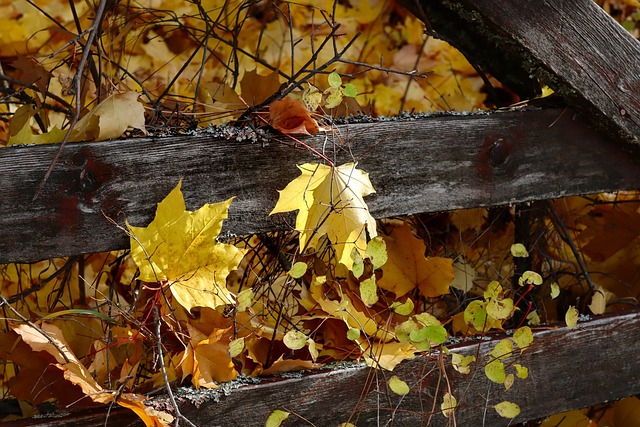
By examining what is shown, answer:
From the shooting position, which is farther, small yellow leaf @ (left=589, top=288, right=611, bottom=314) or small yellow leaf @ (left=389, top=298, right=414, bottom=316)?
small yellow leaf @ (left=589, top=288, right=611, bottom=314)

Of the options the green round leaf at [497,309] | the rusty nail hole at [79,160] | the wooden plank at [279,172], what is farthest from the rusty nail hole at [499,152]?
the rusty nail hole at [79,160]

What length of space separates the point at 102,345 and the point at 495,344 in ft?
2.04

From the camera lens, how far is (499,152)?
1149 millimetres

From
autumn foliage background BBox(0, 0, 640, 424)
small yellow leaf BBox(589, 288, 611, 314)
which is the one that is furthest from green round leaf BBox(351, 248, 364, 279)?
small yellow leaf BBox(589, 288, 611, 314)

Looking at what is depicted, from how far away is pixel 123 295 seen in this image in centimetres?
153

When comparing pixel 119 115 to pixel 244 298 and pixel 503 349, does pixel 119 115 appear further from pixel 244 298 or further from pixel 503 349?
pixel 503 349

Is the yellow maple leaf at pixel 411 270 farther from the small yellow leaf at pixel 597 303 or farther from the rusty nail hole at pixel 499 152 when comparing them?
the small yellow leaf at pixel 597 303

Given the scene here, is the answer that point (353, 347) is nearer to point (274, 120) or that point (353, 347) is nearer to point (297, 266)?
point (297, 266)

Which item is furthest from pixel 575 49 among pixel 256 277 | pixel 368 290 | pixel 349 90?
pixel 256 277

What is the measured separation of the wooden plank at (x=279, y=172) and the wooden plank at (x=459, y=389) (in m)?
0.24

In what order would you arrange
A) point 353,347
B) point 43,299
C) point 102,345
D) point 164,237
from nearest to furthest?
point 164,237
point 102,345
point 353,347
point 43,299

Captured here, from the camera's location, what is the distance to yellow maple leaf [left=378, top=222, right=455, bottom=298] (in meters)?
1.18

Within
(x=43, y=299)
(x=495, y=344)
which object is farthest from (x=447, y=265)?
(x=43, y=299)

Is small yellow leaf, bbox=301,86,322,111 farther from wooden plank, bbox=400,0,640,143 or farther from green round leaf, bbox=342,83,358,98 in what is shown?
wooden plank, bbox=400,0,640,143
